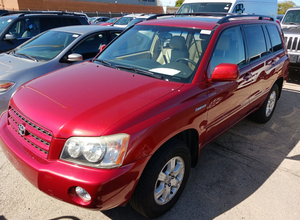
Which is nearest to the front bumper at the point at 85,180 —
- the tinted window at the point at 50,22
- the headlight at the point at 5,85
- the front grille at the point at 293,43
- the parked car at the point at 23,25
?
the headlight at the point at 5,85

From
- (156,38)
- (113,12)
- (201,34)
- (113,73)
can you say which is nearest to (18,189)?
(113,73)

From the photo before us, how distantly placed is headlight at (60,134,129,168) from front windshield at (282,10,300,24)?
9.11 meters

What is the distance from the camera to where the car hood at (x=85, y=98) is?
2072 millimetres

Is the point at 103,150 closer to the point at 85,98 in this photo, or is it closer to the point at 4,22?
the point at 85,98

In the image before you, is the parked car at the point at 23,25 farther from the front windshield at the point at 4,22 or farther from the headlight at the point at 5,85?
the headlight at the point at 5,85

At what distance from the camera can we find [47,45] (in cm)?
517

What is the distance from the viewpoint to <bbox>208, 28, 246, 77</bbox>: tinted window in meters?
3.01

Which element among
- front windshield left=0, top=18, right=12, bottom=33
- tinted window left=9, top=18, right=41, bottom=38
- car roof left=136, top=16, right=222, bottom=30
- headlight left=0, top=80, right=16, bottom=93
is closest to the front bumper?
car roof left=136, top=16, right=222, bottom=30

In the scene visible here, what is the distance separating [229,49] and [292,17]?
730 centimetres

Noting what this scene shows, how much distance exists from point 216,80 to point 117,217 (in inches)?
69.0

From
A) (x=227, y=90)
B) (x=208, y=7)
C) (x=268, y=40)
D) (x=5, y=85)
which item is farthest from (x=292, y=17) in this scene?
(x=5, y=85)

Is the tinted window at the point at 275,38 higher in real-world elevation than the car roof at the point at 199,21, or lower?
lower

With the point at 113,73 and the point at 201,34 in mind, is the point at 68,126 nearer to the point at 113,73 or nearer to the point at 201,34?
the point at 113,73

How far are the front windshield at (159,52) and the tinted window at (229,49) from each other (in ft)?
0.64
